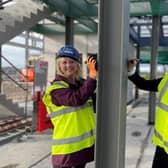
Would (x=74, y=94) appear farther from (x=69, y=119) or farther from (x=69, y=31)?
(x=69, y=31)

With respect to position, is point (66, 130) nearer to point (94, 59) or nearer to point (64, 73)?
point (64, 73)

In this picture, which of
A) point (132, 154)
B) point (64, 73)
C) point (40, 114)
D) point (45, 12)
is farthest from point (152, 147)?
point (45, 12)

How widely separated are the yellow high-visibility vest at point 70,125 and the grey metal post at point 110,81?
0.42 metres

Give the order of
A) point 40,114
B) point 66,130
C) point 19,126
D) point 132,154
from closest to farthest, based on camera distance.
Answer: point 66,130 < point 132,154 < point 40,114 < point 19,126

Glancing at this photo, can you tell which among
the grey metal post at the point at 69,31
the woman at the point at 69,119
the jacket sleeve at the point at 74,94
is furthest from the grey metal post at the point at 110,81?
the grey metal post at the point at 69,31

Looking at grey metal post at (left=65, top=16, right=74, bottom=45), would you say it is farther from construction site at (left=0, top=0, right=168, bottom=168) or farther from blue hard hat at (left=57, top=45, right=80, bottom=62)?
blue hard hat at (left=57, top=45, right=80, bottom=62)

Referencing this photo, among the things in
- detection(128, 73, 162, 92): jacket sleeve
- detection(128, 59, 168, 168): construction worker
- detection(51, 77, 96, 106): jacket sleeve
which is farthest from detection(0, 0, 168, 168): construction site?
A: detection(128, 73, 162, 92): jacket sleeve

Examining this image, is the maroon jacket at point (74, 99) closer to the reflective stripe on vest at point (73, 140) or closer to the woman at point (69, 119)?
the woman at point (69, 119)

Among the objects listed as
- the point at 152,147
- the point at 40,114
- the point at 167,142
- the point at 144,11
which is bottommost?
the point at 152,147

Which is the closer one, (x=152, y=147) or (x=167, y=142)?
(x=167, y=142)

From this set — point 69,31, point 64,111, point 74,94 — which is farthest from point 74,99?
point 69,31

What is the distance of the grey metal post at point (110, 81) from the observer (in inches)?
80.5

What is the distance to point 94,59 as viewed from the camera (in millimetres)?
2102

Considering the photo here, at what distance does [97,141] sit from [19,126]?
593cm
